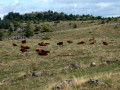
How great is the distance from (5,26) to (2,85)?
79.9 meters

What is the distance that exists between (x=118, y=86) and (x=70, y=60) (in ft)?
42.8

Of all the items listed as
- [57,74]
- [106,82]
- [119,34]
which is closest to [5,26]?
[119,34]

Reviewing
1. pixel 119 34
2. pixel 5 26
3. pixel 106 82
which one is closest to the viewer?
pixel 106 82

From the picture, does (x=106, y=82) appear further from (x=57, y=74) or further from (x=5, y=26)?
(x=5, y=26)

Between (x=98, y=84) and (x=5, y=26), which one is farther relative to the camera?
(x=5, y=26)

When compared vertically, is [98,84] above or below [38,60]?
above

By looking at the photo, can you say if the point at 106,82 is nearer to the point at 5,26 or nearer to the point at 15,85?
the point at 15,85

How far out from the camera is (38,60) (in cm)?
2308

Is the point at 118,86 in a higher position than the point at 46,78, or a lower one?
higher

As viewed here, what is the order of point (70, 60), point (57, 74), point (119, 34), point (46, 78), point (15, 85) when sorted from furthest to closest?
point (119, 34), point (70, 60), point (57, 74), point (46, 78), point (15, 85)

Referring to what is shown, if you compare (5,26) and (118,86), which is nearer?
(118,86)

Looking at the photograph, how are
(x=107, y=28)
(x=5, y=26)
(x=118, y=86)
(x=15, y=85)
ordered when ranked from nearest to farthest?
(x=118, y=86)
(x=15, y=85)
(x=107, y=28)
(x=5, y=26)

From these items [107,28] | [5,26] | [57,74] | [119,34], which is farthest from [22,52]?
[5,26]

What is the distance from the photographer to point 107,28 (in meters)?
55.1
